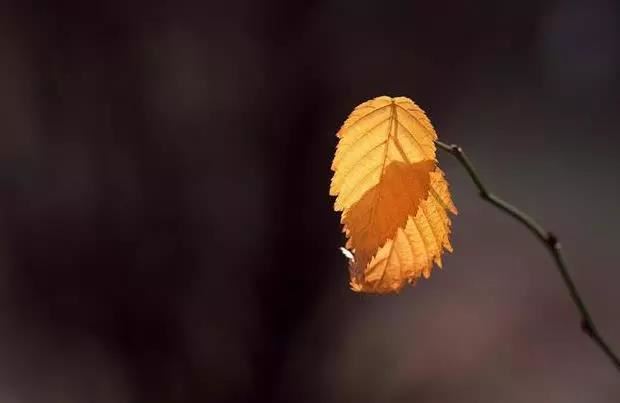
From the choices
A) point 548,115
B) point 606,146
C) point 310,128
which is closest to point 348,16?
point 310,128

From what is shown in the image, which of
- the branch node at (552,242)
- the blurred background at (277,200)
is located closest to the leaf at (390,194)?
the branch node at (552,242)

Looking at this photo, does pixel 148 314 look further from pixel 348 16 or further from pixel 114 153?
pixel 348 16

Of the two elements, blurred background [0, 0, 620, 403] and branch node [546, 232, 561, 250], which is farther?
blurred background [0, 0, 620, 403]

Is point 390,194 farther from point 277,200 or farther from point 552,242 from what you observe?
point 277,200

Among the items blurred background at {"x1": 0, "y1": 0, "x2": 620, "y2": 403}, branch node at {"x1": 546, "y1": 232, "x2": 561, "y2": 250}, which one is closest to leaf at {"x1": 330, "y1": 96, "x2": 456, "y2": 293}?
branch node at {"x1": 546, "y1": 232, "x2": 561, "y2": 250}

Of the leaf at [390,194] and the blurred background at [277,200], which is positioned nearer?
the leaf at [390,194]

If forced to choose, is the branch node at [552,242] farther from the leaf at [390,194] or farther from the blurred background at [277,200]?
the blurred background at [277,200]

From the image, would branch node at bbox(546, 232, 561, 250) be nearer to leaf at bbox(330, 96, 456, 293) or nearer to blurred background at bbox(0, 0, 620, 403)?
leaf at bbox(330, 96, 456, 293)

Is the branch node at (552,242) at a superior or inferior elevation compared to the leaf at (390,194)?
inferior
